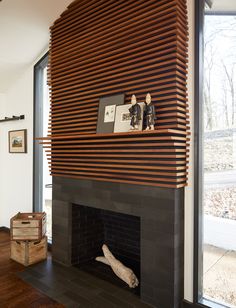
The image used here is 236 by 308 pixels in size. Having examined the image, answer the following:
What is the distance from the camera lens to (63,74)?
311cm

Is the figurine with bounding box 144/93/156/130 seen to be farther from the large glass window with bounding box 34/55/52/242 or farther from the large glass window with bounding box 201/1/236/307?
the large glass window with bounding box 34/55/52/242

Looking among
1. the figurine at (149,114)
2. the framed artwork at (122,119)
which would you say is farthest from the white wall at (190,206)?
the framed artwork at (122,119)

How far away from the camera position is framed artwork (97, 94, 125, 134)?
249 cm

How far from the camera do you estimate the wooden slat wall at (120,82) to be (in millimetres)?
2082

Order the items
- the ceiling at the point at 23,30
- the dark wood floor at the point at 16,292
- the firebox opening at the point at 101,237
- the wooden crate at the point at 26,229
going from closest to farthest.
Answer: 1. the dark wood floor at the point at 16,292
2. the ceiling at the point at 23,30
3. the firebox opening at the point at 101,237
4. the wooden crate at the point at 26,229

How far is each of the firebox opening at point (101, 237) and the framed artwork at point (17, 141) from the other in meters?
1.61

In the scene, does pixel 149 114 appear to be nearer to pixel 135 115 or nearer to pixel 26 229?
pixel 135 115

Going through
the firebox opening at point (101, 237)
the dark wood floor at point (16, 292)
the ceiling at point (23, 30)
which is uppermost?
the ceiling at point (23, 30)

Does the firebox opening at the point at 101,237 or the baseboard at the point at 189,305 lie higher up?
the firebox opening at the point at 101,237

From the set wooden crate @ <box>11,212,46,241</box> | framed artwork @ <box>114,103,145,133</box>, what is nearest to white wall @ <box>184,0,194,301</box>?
framed artwork @ <box>114,103,145,133</box>

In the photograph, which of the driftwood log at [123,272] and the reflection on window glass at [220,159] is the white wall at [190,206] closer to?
the reflection on window glass at [220,159]

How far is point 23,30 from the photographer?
3.16 m

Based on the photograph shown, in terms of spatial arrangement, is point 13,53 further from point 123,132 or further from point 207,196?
point 207,196

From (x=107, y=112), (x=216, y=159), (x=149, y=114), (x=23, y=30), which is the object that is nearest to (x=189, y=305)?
(x=216, y=159)
